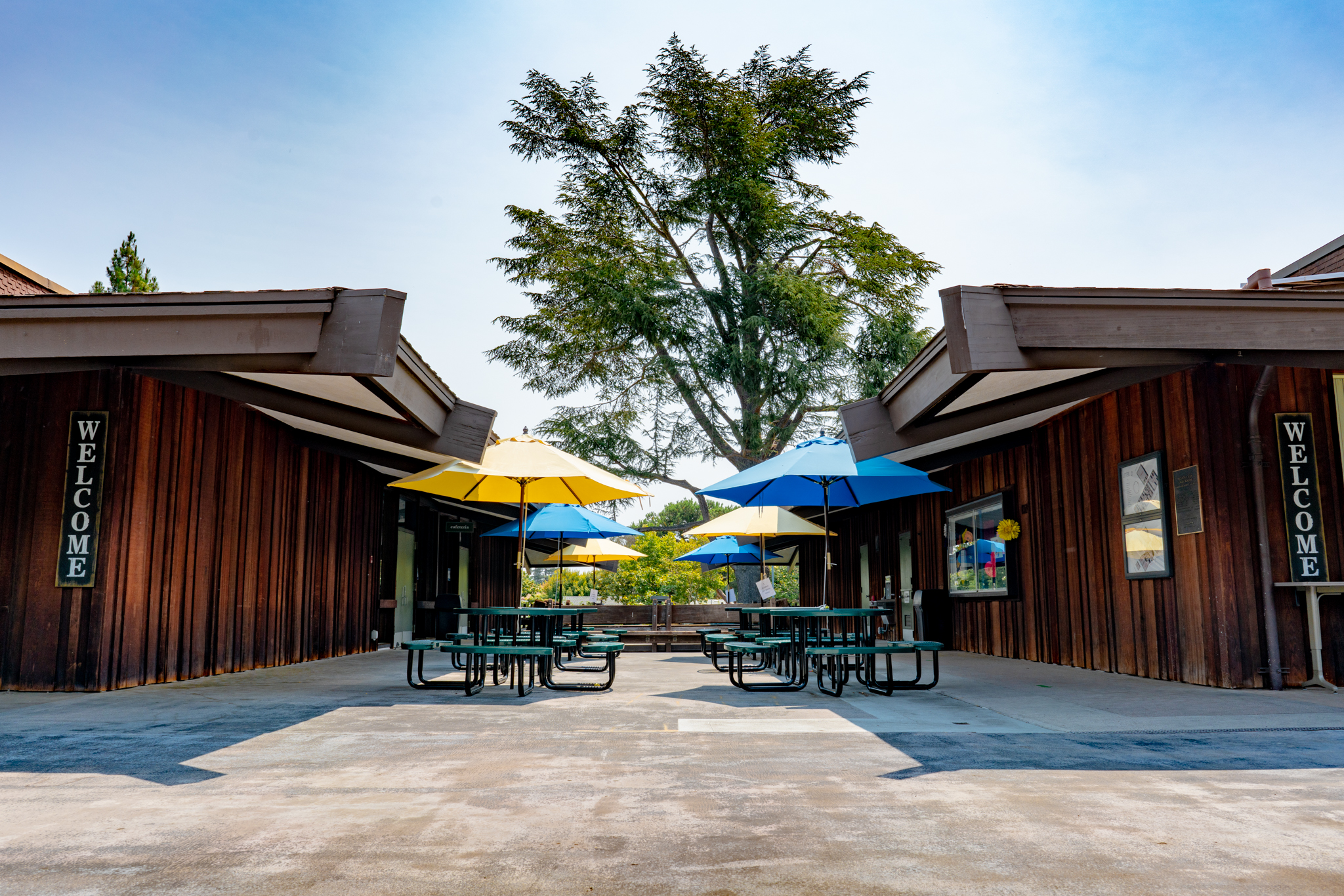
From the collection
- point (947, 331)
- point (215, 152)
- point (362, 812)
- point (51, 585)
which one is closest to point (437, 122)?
point (215, 152)

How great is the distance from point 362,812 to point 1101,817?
2.44 metres

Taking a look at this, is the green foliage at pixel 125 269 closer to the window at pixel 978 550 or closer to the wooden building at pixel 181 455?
the wooden building at pixel 181 455

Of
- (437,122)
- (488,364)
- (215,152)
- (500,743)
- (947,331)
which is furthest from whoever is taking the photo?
(488,364)

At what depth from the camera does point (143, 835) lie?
8.79 ft

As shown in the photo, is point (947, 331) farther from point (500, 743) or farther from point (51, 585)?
point (51, 585)

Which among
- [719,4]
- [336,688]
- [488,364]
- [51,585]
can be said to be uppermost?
[719,4]

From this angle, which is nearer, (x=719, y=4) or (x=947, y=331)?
(x=947, y=331)

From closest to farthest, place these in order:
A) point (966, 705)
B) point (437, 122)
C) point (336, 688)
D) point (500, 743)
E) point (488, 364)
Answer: point (500, 743)
point (966, 705)
point (336, 688)
point (437, 122)
point (488, 364)

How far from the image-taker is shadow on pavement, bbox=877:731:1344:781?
376 centimetres

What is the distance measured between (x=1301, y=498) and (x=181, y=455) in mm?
8885

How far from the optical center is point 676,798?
10.5 ft

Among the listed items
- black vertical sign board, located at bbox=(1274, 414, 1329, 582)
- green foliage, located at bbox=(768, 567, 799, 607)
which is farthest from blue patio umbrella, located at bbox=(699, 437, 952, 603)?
green foliage, located at bbox=(768, 567, 799, 607)

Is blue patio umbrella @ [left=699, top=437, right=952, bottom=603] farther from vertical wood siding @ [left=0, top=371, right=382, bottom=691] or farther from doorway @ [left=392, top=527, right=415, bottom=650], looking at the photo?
doorway @ [left=392, top=527, right=415, bottom=650]

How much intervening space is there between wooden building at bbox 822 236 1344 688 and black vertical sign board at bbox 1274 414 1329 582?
11 millimetres
